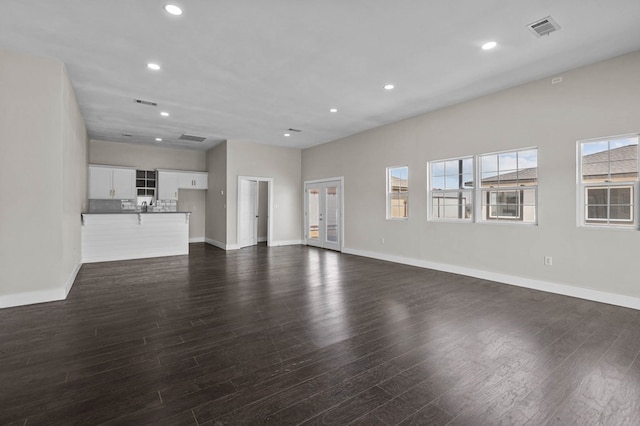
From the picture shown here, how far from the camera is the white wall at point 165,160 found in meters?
8.41

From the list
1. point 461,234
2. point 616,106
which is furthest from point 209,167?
point 616,106

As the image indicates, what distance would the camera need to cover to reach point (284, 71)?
13.6 feet

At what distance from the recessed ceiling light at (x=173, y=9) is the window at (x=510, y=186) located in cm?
478

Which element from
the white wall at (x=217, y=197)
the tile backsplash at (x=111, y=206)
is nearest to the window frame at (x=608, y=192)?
the white wall at (x=217, y=197)

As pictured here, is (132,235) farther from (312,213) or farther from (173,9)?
(173,9)

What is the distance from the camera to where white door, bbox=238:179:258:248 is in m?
8.48

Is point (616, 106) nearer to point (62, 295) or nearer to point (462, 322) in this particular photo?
point (462, 322)

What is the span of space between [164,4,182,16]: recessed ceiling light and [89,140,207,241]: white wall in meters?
7.09

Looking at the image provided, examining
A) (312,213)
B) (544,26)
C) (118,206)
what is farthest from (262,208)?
(544,26)

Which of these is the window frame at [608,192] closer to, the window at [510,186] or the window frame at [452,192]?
the window at [510,186]

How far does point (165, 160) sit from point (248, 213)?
3077 millimetres

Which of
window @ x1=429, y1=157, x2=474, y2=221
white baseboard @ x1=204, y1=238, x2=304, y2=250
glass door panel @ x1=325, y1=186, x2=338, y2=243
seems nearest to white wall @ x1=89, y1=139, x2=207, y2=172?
white baseboard @ x1=204, y1=238, x2=304, y2=250

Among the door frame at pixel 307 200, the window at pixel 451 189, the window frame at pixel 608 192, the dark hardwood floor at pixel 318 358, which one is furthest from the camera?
the door frame at pixel 307 200

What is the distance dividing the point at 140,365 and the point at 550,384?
293 cm
